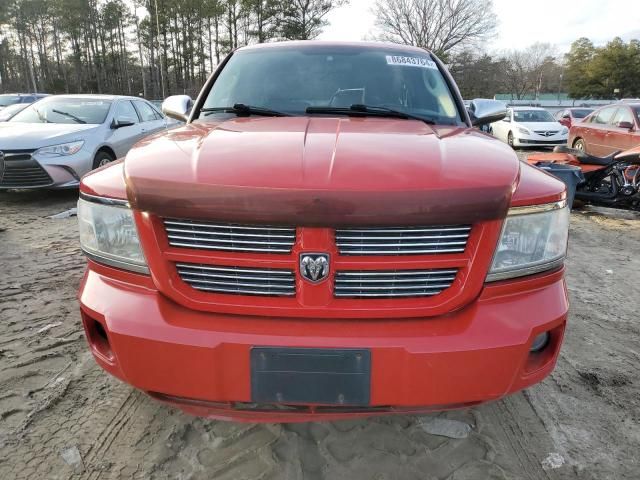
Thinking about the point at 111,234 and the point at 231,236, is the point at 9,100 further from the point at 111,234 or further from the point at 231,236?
the point at 231,236

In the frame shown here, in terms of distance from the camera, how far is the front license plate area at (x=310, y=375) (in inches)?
55.4

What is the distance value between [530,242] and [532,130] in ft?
50.5

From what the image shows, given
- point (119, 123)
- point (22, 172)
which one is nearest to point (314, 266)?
point (22, 172)

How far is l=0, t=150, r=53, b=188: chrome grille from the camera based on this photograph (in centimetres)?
612

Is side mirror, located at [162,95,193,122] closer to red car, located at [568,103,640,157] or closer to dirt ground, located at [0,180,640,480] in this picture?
dirt ground, located at [0,180,640,480]

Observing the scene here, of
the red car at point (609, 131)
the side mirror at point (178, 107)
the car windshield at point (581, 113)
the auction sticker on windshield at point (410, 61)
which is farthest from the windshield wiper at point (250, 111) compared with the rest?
the car windshield at point (581, 113)

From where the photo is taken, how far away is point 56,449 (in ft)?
6.12

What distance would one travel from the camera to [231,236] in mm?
1462

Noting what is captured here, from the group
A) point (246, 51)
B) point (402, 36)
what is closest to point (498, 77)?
point (402, 36)

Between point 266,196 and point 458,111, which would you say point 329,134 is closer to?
point 266,196

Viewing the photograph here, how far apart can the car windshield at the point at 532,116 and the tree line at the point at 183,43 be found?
28.2 metres

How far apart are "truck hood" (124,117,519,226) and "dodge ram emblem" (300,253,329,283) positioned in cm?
11

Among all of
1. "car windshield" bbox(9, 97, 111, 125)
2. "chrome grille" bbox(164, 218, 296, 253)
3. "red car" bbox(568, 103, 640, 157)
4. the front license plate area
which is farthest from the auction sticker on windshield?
"red car" bbox(568, 103, 640, 157)

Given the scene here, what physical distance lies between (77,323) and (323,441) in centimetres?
189
